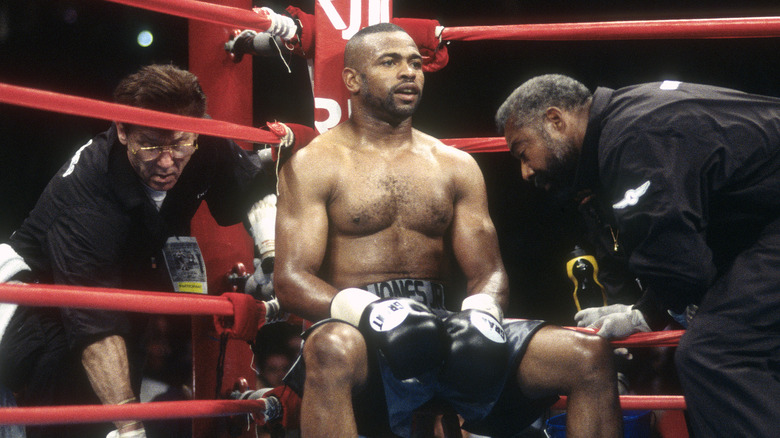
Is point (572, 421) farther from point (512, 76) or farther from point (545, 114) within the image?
point (512, 76)

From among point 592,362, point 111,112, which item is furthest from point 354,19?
point 592,362

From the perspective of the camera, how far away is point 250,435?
7.36 feet

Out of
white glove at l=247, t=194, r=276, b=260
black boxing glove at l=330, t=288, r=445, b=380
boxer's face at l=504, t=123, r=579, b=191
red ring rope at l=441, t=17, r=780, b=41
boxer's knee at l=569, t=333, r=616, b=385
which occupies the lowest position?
boxer's knee at l=569, t=333, r=616, b=385

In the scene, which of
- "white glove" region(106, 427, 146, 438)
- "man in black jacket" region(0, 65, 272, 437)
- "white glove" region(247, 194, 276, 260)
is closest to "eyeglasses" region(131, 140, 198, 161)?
"man in black jacket" region(0, 65, 272, 437)

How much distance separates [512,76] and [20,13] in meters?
2.42

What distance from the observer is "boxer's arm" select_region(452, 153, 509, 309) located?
1.90 metres

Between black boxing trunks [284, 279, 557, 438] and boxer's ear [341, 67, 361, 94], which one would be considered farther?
boxer's ear [341, 67, 361, 94]

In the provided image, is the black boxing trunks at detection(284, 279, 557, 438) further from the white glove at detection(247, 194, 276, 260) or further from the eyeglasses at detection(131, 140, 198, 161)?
the eyeglasses at detection(131, 140, 198, 161)

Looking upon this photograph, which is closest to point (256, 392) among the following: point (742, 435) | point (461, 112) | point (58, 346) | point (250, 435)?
point (250, 435)

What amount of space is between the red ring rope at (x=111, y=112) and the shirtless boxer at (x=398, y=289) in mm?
220

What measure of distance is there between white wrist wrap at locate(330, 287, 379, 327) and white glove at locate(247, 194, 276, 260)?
499 millimetres

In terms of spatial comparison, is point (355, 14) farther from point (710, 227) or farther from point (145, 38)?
point (145, 38)

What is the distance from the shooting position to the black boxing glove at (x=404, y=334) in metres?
1.44

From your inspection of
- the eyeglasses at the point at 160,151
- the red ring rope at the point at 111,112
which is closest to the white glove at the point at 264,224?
the eyeglasses at the point at 160,151
